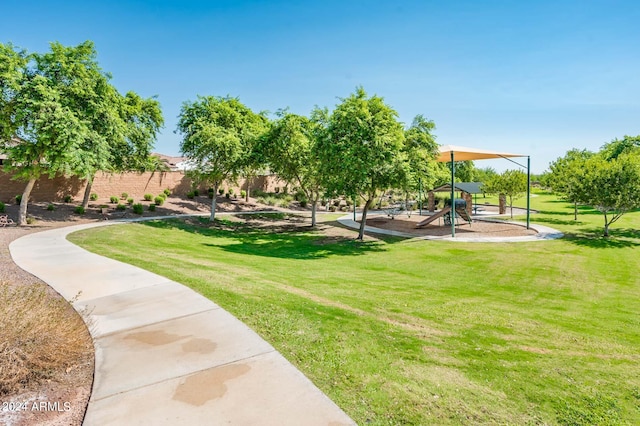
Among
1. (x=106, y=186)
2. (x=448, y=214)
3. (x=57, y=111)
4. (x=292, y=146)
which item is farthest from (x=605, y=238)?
(x=106, y=186)

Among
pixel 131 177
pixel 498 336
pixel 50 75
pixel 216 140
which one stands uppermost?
pixel 50 75

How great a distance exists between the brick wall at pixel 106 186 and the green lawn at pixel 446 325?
12.3m

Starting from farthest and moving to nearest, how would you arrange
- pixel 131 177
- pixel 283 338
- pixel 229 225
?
1. pixel 131 177
2. pixel 229 225
3. pixel 283 338

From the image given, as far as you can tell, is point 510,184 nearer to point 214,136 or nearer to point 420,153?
point 420,153

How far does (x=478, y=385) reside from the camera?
4.20m

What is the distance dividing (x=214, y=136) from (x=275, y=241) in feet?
30.3

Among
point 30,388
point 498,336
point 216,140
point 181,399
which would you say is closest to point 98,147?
point 216,140

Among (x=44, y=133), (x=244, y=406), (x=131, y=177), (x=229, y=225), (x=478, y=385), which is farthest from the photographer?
(x=131, y=177)

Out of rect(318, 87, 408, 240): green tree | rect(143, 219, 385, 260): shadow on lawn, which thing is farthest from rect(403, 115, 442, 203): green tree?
rect(143, 219, 385, 260): shadow on lawn

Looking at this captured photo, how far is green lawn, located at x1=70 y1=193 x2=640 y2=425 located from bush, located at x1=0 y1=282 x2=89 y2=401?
2.36 meters

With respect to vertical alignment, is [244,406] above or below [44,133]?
below

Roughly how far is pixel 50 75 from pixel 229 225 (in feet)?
42.4

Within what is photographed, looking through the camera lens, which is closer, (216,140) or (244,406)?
(244,406)

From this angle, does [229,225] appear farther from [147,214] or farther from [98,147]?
[98,147]
